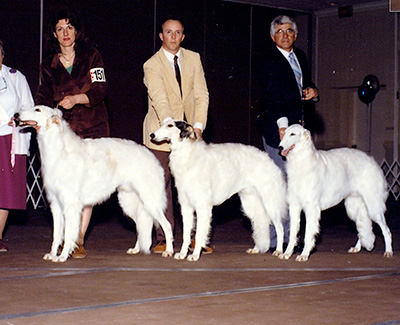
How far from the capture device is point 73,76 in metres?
5.73

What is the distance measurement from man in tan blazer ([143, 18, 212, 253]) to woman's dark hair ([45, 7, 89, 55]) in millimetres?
585

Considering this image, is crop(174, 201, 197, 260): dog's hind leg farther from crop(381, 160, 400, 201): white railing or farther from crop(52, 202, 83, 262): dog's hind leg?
crop(381, 160, 400, 201): white railing

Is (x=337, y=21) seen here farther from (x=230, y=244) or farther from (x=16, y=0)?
(x=230, y=244)

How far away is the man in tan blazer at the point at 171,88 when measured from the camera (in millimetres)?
5828

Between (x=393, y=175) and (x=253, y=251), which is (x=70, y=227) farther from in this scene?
(x=393, y=175)

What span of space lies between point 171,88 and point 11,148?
142 cm

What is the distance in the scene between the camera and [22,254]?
226 inches

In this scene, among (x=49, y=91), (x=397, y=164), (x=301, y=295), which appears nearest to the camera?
(x=301, y=295)

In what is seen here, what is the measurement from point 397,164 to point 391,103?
4.06 feet

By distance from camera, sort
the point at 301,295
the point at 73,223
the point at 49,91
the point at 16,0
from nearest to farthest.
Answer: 1. the point at 301,295
2. the point at 73,223
3. the point at 49,91
4. the point at 16,0

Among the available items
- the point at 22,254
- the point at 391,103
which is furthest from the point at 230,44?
the point at 22,254

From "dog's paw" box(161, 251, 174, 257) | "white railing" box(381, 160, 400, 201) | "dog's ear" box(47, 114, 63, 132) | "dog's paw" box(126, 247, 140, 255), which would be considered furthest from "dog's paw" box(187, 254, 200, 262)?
"white railing" box(381, 160, 400, 201)

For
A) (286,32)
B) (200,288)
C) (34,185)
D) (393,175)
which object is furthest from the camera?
(393,175)

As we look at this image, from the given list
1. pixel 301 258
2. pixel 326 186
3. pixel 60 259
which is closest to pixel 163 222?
pixel 60 259
